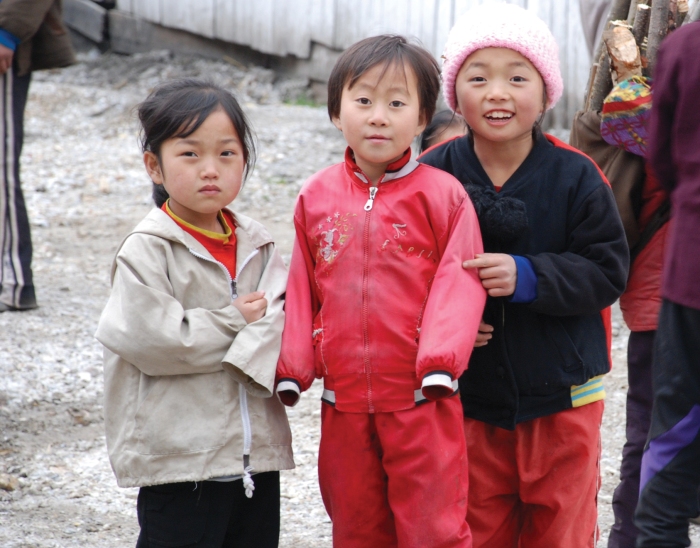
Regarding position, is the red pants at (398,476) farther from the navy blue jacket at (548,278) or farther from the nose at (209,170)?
the nose at (209,170)

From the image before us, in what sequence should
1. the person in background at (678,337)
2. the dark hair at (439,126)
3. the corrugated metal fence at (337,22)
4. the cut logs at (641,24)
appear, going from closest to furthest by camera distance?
the person in background at (678,337) < the cut logs at (641,24) < the dark hair at (439,126) < the corrugated metal fence at (337,22)

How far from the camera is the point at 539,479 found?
7.67 feet

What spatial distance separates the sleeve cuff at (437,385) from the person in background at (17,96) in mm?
3376

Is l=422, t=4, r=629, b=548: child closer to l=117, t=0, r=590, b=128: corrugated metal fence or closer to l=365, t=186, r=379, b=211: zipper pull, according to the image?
l=365, t=186, r=379, b=211: zipper pull

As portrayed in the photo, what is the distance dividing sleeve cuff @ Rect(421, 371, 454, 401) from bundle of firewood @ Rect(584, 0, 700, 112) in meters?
1.10

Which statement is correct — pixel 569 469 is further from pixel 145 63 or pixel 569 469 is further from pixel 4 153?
pixel 145 63

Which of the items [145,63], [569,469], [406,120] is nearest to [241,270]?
[406,120]

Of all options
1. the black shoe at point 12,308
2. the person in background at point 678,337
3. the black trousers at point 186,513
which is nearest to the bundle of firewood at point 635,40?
the person in background at point 678,337

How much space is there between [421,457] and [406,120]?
80 centimetres

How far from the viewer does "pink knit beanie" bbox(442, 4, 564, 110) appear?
224 cm

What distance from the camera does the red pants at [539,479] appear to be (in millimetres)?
2311

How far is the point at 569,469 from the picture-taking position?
2311 millimetres

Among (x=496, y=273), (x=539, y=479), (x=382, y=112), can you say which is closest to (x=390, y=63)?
(x=382, y=112)

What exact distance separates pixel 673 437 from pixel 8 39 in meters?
3.78
